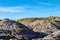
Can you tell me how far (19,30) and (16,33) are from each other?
163 centimetres

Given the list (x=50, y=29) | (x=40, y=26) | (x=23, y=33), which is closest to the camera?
(x=23, y=33)

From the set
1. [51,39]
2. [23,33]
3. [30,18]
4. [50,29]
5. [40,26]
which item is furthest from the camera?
[30,18]

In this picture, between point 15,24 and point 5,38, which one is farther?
point 15,24

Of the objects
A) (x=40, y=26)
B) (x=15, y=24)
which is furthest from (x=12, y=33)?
(x=40, y=26)

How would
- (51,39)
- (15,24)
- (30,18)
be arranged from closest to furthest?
(51,39) → (15,24) → (30,18)

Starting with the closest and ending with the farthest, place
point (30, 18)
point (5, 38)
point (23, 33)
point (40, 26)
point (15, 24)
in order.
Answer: point (5, 38), point (23, 33), point (15, 24), point (40, 26), point (30, 18)

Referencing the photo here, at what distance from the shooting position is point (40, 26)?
89.8m

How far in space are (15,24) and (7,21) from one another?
2.78 metres

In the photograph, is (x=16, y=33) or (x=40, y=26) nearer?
(x=16, y=33)

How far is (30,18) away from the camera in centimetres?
A: 12569

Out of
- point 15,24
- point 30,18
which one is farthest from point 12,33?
point 30,18

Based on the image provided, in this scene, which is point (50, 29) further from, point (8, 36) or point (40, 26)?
point (8, 36)

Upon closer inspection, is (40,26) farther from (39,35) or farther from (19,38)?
(19,38)

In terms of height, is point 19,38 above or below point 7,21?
below
